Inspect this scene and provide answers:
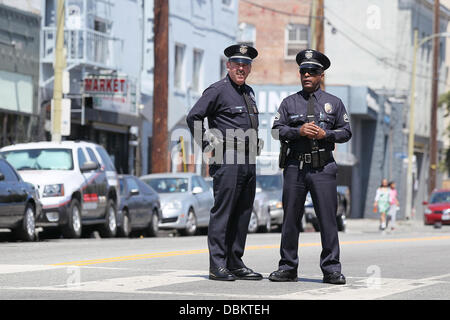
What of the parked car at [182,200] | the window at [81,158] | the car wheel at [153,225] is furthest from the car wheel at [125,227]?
the window at [81,158]

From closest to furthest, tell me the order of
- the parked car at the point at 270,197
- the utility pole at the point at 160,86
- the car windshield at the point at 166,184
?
the car windshield at the point at 166,184
the utility pole at the point at 160,86
the parked car at the point at 270,197

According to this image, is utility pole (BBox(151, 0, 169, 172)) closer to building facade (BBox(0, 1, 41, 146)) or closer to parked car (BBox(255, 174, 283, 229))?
parked car (BBox(255, 174, 283, 229))

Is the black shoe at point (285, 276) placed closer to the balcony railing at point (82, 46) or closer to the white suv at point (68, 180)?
the white suv at point (68, 180)

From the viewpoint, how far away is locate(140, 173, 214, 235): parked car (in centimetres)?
2967

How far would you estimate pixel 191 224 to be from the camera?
30.0 m

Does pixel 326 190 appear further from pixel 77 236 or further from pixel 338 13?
pixel 338 13

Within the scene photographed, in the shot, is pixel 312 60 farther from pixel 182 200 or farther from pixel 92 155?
pixel 182 200

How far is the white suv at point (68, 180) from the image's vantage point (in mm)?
23766

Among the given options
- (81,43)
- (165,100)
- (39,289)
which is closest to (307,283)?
(39,289)

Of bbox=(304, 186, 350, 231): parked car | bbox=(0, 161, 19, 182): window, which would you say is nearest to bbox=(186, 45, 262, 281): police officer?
bbox=(0, 161, 19, 182): window

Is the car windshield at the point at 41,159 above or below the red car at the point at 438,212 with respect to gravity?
above

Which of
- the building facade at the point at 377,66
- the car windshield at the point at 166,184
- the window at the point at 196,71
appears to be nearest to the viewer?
the car windshield at the point at 166,184

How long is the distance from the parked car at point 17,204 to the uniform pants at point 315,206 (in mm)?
10015

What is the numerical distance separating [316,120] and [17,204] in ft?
34.8
